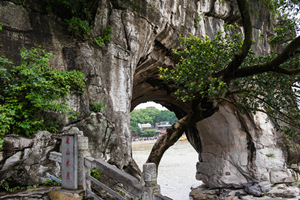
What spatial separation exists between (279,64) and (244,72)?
2.42ft

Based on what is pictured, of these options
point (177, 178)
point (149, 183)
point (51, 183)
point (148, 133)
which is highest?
point (149, 183)

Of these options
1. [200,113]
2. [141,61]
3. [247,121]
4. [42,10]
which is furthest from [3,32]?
[247,121]

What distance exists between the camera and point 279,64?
4.55 metres

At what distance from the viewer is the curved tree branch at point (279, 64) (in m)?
4.10

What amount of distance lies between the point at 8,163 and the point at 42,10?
3.35 meters

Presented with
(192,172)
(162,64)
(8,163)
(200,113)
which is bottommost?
(192,172)

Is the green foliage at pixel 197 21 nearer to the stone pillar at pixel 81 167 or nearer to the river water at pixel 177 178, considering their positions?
the stone pillar at pixel 81 167

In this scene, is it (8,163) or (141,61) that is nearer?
(8,163)

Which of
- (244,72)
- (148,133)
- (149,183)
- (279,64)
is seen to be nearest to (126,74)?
(244,72)

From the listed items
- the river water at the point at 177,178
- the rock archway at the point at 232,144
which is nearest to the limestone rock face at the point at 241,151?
the rock archway at the point at 232,144

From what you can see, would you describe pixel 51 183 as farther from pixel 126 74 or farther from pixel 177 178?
pixel 177 178

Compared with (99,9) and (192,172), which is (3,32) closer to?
(99,9)

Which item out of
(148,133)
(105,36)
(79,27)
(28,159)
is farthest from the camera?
(148,133)

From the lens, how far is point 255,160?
1009 centimetres
